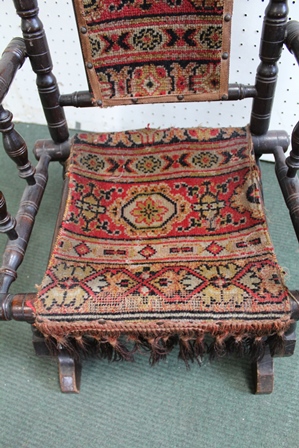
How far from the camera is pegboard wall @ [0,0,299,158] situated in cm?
131

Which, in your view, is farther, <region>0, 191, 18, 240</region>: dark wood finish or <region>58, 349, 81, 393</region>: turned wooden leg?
<region>58, 349, 81, 393</region>: turned wooden leg

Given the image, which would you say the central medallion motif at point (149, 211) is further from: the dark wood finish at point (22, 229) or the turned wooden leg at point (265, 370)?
the turned wooden leg at point (265, 370)

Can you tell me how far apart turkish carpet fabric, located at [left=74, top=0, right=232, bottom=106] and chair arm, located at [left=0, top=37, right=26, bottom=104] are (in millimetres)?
137

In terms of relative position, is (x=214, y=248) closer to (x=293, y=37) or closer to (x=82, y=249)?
(x=82, y=249)

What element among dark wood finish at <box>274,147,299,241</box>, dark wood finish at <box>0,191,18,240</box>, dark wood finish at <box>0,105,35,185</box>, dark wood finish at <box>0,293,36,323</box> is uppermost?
dark wood finish at <box>0,105,35,185</box>

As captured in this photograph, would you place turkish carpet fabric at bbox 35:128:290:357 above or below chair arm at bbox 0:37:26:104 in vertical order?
below

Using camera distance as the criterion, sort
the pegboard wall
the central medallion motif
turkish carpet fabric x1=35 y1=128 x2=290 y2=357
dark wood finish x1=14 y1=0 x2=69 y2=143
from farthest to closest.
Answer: the pegboard wall → the central medallion motif → dark wood finish x1=14 y1=0 x2=69 y2=143 → turkish carpet fabric x1=35 y1=128 x2=290 y2=357

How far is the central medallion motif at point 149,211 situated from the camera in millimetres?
1086

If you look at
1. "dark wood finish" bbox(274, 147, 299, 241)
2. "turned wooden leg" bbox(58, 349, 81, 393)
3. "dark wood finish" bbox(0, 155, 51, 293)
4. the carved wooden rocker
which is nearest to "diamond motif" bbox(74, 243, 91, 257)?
the carved wooden rocker

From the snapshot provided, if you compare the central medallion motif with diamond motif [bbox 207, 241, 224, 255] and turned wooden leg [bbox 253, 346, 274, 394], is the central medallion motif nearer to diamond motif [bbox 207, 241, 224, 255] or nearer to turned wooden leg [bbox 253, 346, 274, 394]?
diamond motif [bbox 207, 241, 224, 255]

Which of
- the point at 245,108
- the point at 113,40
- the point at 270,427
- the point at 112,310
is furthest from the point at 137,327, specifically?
the point at 245,108

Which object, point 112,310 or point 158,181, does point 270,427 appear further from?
point 158,181

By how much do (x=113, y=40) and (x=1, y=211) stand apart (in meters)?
0.46

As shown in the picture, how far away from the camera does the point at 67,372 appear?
42.8 inches
